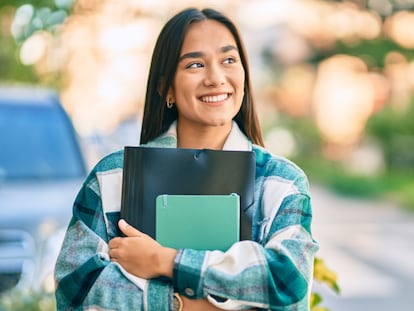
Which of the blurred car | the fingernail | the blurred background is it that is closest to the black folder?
the fingernail

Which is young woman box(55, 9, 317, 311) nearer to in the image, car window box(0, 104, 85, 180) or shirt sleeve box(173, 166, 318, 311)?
shirt sleeve box(173, 166, 318, 311)

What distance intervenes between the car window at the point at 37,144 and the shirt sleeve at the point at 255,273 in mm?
3347

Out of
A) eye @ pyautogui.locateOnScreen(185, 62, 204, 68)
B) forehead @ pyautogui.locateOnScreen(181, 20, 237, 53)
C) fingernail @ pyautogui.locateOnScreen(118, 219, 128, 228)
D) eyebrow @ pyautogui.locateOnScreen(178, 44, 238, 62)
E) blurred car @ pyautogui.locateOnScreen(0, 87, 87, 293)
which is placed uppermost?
forehead @ pyautogui.locateOnScreen(181, 20, 237, 53)

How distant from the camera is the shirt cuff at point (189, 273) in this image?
1.74 m

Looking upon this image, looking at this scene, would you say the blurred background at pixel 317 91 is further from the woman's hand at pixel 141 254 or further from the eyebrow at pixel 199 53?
the woman's hand at pixel 141 254

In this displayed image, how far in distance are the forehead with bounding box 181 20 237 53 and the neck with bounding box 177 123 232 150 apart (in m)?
0.20

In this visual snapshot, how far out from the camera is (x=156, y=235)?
72.1 inches

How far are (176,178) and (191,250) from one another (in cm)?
17

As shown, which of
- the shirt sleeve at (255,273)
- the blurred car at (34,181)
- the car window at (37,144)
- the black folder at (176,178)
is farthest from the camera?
the car window at (37,144)

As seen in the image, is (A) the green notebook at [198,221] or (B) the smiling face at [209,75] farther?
(B) the smiling face at [209,75]

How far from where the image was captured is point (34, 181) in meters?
4.93

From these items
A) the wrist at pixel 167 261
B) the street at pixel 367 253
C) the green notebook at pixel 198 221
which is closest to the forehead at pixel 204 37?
the green notebook at pixel 198 221

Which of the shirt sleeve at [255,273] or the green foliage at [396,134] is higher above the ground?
the shirt sleeve at [255,273]

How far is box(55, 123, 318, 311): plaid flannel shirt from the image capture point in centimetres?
174
